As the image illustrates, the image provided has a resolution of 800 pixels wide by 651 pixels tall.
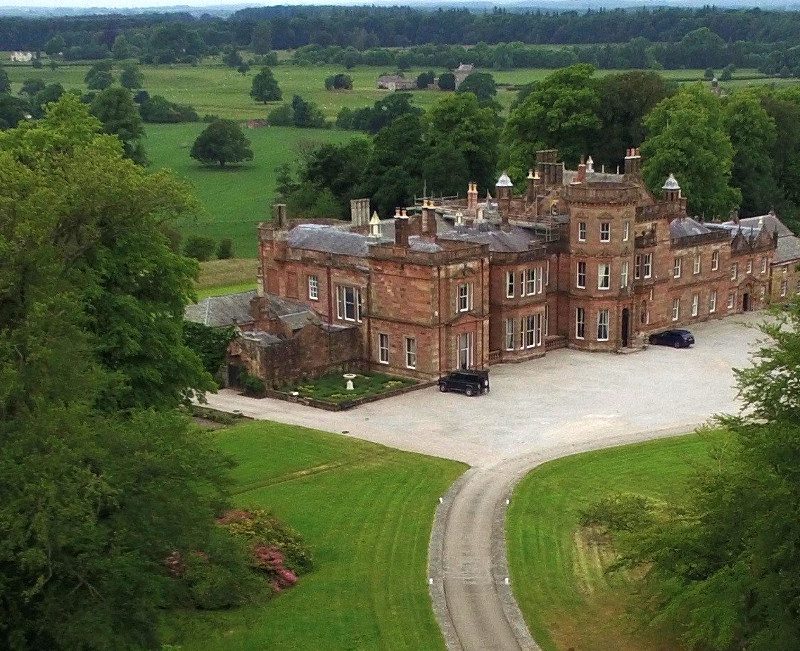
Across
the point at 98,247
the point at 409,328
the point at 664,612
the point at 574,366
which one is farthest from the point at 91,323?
the point at 574,366

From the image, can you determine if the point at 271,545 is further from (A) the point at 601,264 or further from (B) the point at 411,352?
(A) the point at 601,264

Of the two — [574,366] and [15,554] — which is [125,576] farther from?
[574,366]

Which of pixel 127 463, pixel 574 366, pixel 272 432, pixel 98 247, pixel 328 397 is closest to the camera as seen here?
pixel 127 463

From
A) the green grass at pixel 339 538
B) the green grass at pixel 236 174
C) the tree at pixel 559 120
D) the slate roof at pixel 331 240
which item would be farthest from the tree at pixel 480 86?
the green grass at pixel 339 538

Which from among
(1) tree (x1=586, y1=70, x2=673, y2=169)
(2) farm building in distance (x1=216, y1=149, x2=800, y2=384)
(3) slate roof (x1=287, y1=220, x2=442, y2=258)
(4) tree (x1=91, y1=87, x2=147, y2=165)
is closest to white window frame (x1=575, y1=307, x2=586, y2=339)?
(2) farm building in distance (x1=216, y1=149, x2=800, y2=384)

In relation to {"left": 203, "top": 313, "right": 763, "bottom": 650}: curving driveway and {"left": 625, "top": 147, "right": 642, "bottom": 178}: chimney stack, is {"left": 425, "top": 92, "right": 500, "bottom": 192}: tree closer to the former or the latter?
{"left": 625, "top": 147, "right": 642, "bottom": 178}: chimney stack

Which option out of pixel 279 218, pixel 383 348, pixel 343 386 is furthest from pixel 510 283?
pixel 279 218
